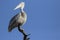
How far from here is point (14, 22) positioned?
3.79 m

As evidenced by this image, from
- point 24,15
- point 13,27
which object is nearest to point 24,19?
point 24,15

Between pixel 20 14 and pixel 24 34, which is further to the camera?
pixel 20 14

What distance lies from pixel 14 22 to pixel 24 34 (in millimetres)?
548

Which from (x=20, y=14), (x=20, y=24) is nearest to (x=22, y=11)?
(x=20, y=14)

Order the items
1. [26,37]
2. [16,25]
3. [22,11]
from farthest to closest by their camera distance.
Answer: [22,11] < [16,25] < [26,37]

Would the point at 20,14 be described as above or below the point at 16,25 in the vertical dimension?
above

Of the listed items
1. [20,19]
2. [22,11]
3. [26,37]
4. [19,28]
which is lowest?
[26,37]

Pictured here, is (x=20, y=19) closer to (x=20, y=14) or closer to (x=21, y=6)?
(x=20, y=14)

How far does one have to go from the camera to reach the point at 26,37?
345 centimetres

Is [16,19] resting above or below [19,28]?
above

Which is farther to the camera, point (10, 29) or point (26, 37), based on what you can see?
point (10, 29)

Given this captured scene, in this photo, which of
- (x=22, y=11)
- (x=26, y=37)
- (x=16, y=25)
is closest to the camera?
(x=26, y=37)

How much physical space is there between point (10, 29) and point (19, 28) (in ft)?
1.81

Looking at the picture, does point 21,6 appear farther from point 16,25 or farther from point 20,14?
point 16,25
